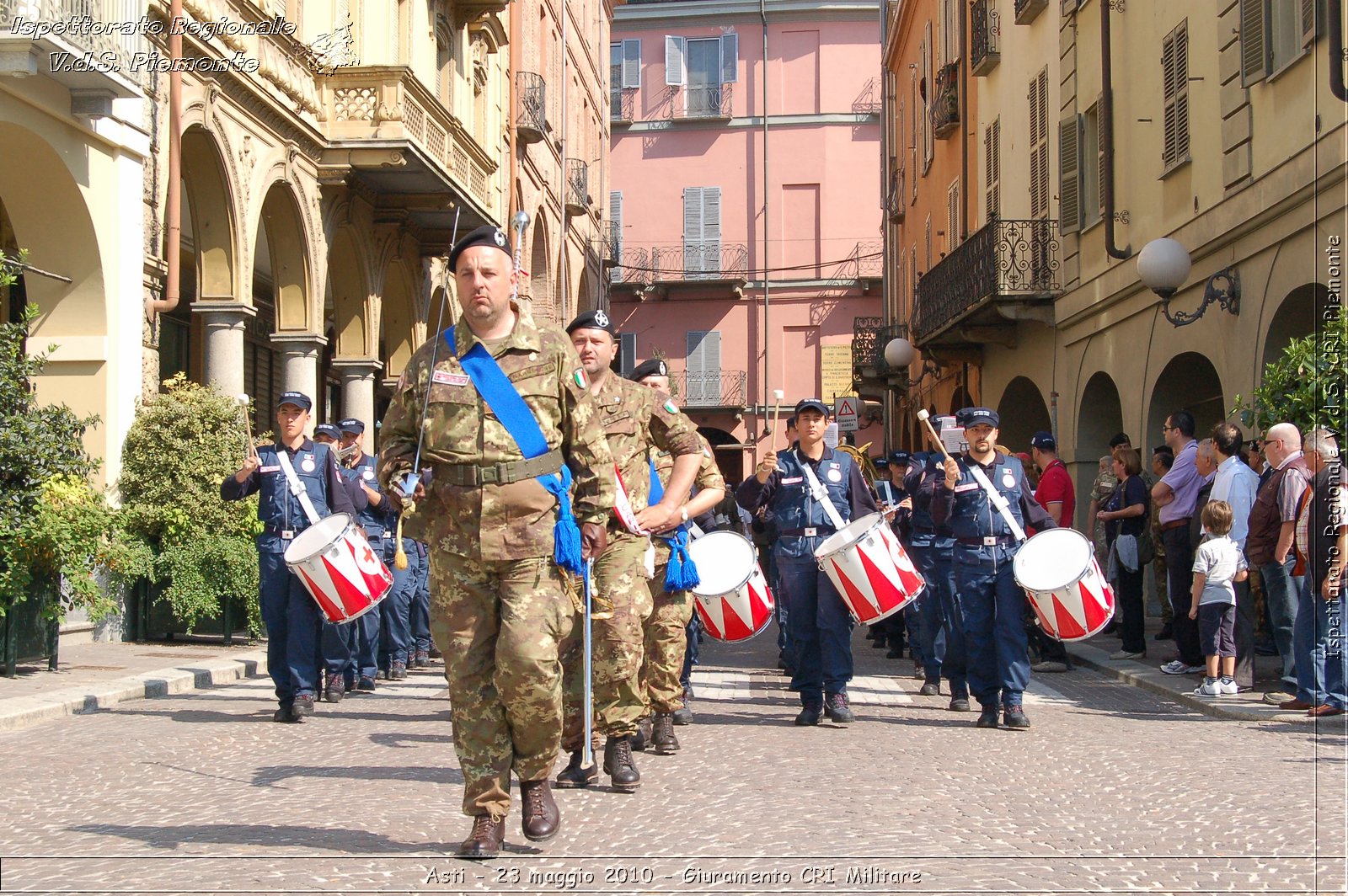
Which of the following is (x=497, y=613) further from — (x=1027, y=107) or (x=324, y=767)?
(x=1027, y=107)

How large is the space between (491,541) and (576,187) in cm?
3541

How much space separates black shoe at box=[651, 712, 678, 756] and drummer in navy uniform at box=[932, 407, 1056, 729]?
7.59ft

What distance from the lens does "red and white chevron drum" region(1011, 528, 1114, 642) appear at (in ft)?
32.4

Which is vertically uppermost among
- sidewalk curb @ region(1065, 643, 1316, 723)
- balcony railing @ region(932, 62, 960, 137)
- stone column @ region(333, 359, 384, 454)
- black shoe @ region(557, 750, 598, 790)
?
balcony railing @ region(932, 62, 960, 137)

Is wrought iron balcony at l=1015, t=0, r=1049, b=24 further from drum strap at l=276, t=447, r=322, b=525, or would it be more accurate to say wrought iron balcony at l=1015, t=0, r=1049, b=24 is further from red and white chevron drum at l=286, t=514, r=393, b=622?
red and white chevron drum at l=286, t=514, r=393, b=622

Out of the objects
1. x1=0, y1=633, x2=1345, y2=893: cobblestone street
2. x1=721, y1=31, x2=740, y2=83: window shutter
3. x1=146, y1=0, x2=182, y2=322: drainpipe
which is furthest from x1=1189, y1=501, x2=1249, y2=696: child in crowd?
x1=721, y1=31, x2=740, y2=83: window shutter

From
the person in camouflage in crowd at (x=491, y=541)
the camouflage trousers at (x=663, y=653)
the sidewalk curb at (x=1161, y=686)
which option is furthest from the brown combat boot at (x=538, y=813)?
the sidewalk curb at (x=1161, y=686)

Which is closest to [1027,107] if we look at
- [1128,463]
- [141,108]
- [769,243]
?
[1128,463]

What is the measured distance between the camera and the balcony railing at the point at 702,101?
51.1 metres

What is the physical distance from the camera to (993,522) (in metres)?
10.1

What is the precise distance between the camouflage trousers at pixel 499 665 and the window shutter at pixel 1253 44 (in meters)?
11.3

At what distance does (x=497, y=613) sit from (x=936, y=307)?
934 inches

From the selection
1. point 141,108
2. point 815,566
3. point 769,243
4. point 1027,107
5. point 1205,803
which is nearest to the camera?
point 1205,803

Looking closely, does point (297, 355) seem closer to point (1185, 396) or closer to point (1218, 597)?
point (1185, 396)
